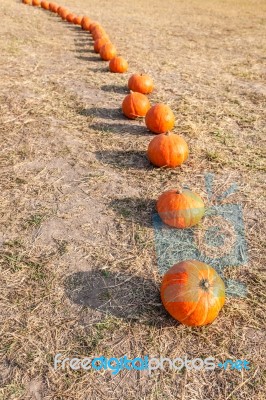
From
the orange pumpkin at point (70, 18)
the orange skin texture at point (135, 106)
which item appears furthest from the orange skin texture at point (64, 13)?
the orange skin texture at point (135, 106)

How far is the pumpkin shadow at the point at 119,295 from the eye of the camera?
310 centimetres

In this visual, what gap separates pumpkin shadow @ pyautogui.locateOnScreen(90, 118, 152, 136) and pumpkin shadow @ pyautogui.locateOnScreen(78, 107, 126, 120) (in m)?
0.31

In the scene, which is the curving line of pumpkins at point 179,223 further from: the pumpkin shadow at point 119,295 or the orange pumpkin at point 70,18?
the orange pumpkin at point 70,18

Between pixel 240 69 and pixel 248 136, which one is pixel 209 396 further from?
pixel 240 69

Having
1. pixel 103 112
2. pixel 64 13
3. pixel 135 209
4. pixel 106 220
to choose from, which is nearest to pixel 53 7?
pixel 64 13

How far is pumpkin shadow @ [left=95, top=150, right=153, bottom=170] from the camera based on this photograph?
16.8ft

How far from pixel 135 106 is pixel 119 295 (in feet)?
12.8

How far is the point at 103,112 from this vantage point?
6.68 meters

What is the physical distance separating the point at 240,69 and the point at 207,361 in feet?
28.0

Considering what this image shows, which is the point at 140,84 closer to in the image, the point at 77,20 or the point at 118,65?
the point at 118,65

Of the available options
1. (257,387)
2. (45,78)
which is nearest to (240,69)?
(45,78)

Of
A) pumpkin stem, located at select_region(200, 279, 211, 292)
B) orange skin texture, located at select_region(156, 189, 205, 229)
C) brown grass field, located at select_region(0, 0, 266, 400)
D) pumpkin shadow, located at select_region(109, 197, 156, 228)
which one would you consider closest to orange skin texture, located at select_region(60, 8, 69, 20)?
brown grass field, located at select_region(0, 0, 266, 400)

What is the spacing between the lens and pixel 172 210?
387 centimetres

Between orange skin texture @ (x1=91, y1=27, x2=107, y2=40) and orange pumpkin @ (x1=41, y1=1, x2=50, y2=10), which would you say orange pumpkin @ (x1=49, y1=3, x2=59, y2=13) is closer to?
orange pumpkin @ (x1=41, y1=1, x2=50, y2=10)
